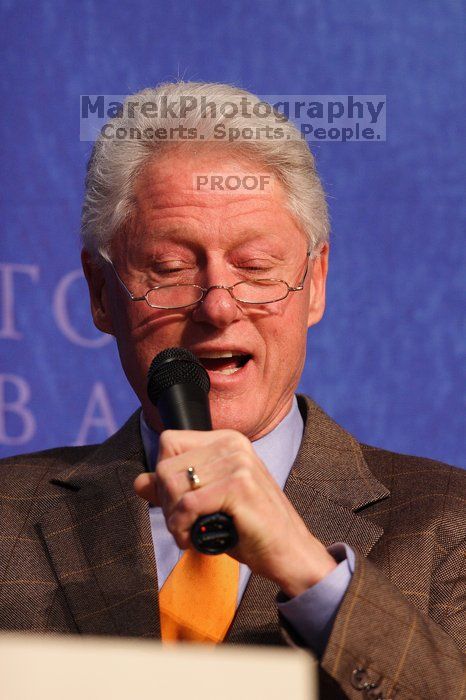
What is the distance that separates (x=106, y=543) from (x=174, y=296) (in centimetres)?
41

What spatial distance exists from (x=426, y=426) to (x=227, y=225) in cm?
65

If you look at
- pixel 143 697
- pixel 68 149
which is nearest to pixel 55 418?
pixel 68 149

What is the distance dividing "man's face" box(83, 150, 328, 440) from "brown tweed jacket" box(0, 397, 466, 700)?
0.43ft

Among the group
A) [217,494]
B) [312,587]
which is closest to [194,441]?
[217,494]

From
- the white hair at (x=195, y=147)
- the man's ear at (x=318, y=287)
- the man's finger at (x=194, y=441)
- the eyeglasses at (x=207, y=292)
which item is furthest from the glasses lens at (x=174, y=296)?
the man's finger at (x=194, y=441)

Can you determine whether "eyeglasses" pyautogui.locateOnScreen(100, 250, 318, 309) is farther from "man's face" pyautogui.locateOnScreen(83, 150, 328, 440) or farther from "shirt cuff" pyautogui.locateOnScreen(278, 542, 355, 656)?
"shirt cuff" pyautogui.locateOnScreen(278, 542, 355, 656)

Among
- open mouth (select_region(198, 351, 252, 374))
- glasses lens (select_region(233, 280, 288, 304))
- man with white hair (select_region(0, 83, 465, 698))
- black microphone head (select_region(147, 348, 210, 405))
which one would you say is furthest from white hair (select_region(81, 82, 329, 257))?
black microphone head (select_region(147, 348, 210, 405))

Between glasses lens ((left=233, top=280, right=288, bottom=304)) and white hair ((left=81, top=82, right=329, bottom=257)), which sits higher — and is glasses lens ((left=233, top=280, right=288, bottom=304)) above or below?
below

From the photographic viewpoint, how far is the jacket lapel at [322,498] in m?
1.43

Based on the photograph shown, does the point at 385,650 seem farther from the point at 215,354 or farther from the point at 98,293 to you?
the point at 98,293

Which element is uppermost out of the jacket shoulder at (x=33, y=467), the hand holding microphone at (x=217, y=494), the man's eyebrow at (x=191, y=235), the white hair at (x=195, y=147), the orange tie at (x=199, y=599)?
the white hair at (x=195, y=147)

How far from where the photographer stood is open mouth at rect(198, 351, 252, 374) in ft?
5.33

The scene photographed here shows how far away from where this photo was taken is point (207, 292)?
1.60 meters

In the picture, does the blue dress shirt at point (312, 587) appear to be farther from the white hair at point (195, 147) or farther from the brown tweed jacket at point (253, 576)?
the white hair at point (195, 147)
